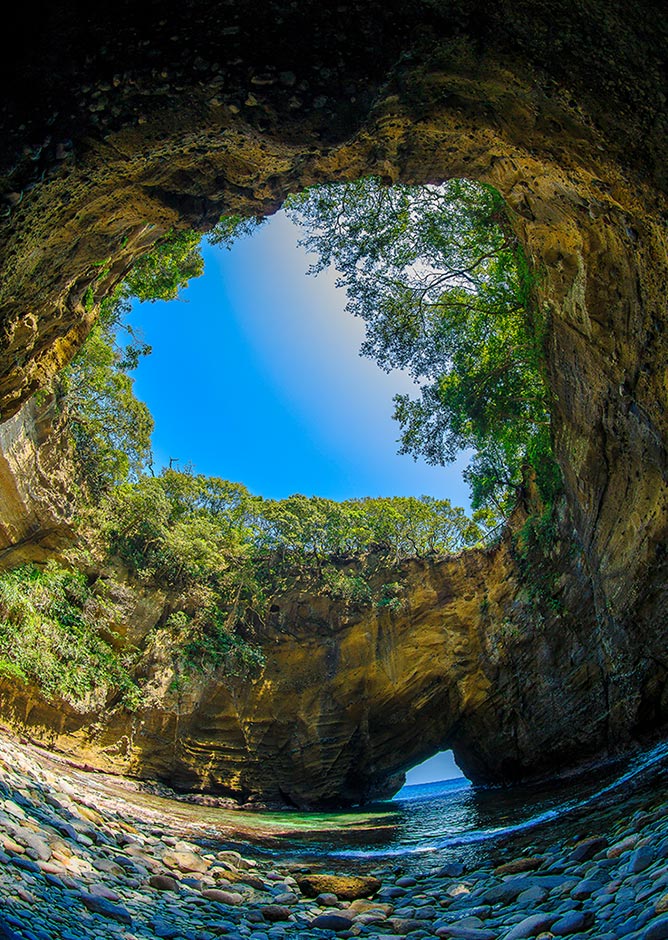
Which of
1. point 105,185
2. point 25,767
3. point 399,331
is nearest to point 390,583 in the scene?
point 399,331

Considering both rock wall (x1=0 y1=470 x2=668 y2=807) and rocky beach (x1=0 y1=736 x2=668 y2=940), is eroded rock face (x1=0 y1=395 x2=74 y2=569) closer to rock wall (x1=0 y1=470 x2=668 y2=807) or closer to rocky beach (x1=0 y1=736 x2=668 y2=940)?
rock wall (x1=0 y1=470 x2=668 y2=807)

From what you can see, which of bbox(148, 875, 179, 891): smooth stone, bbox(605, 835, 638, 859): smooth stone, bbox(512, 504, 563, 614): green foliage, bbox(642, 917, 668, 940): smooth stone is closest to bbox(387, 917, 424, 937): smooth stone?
bbox(605, 835, 638, 859): smooth stone

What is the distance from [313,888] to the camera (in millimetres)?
4438

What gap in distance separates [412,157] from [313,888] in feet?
23.7

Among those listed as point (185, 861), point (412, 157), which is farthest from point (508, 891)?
point (412, 157)

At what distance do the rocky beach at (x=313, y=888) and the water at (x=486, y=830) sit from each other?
0.36 ft

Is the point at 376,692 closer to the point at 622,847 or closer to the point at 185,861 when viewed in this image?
the point at 185,861

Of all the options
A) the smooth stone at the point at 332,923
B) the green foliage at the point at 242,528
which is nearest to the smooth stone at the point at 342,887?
the smooth stone at the point at 332,923

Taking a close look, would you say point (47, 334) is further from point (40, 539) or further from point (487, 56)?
point (40, 539)

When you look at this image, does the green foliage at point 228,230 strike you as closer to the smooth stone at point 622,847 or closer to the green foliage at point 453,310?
the green foliage at point 453,310

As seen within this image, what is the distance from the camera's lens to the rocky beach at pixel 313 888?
2.83m

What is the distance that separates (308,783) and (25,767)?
39.9 ft

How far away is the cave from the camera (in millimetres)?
3100

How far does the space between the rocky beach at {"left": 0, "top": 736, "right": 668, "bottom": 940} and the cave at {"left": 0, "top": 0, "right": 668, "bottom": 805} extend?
169 inches
